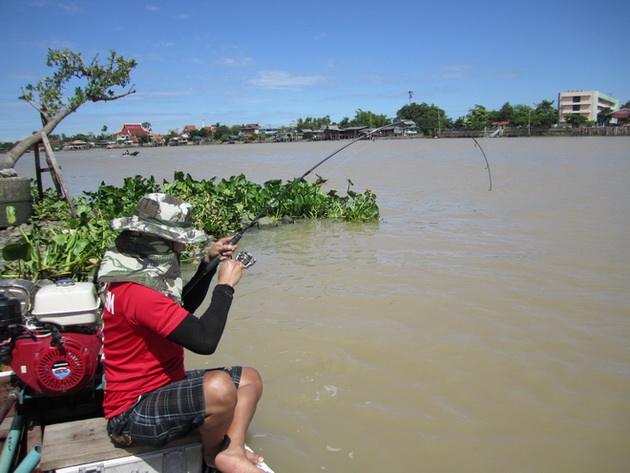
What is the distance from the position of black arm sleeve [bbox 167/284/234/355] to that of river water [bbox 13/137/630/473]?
1184 millimetres

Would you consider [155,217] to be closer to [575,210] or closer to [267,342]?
[267,342]

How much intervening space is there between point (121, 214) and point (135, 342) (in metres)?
5.16

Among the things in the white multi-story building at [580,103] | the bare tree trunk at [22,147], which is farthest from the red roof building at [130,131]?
the bare tree trunk at [22,147]

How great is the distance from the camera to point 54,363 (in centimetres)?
235

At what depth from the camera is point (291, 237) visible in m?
8.38

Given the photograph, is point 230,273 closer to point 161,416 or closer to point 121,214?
point 161,416

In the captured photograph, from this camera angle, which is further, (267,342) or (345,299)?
(345,299)

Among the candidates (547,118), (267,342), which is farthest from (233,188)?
(547,118)

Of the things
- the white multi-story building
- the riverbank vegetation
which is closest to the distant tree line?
the white multi-story building

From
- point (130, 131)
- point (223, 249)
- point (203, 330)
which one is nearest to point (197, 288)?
point (223, 249)

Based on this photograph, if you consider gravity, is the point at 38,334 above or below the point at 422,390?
above

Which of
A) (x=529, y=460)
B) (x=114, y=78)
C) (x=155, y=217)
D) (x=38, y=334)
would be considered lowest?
(x=529, y=460)

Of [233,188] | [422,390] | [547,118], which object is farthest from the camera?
[547,118]

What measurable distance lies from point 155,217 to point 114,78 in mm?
9275
